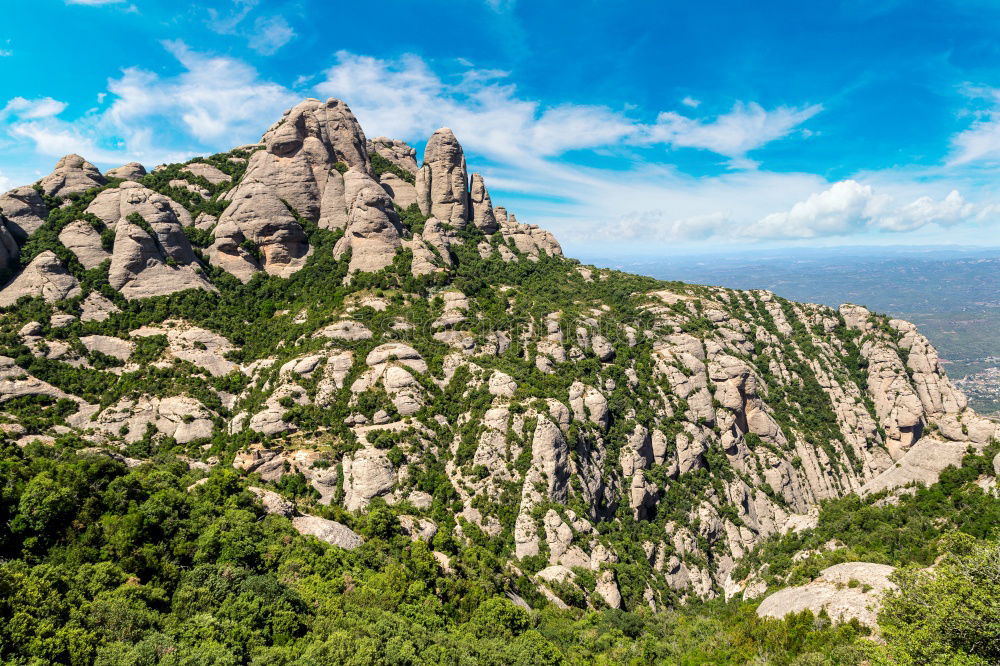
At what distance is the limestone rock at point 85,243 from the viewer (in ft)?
256

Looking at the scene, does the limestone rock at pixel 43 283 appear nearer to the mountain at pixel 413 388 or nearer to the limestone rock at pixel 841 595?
the mountain at pixel 413 388

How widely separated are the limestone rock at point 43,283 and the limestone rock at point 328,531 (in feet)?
204

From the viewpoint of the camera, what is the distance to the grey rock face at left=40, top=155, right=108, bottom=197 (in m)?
88.1

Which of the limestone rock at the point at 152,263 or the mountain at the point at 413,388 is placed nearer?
the mountain at the point at 413,388

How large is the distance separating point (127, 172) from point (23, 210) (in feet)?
80.5

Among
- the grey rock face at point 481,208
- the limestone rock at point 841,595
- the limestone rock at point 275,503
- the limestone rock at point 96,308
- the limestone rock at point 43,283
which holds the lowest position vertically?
the limestone rock at point 841,595

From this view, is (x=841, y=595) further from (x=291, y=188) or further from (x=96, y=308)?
(x=291, y=188)

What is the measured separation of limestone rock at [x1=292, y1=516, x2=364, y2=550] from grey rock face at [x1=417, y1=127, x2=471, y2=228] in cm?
8699

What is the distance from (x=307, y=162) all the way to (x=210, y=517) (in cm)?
8634

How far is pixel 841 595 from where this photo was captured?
3503 centimetres

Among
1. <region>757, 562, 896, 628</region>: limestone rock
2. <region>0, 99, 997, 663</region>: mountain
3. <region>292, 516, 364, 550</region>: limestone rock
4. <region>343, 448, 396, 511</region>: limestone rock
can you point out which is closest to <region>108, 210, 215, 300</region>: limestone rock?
<region>0, 99, 997, 663</region>: mountain

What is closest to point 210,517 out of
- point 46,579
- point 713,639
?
point 46,579

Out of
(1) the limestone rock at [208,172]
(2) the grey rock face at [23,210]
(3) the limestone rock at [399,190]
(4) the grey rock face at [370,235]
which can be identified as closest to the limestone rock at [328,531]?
(4) the grey rock face at [370,235]

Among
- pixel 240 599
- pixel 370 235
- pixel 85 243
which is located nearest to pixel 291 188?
pixel 370 235
